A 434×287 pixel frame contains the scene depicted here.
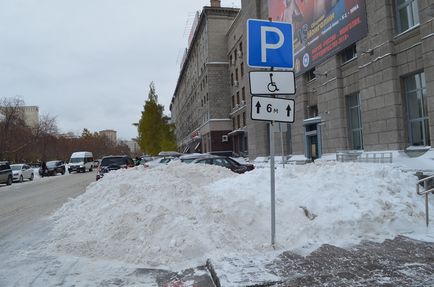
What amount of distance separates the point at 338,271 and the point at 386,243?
1.69m

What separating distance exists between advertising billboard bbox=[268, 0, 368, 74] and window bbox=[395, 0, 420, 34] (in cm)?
178

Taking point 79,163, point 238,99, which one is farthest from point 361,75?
point 79,163

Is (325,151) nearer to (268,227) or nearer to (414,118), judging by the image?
(414,118)

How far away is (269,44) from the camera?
686cm

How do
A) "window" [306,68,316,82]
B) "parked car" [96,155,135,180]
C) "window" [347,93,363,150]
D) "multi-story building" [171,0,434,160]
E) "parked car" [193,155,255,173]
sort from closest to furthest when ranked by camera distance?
"multi-story building" [171,0,434,160] → "parked car" [193,155,255,173] → "window" [347,93,363,150] → "window" [306,68,316,82] → "parked car" [96,155,135,180]

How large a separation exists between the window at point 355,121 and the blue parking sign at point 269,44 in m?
14.8

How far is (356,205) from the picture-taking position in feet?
25.3

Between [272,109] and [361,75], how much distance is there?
46.4 feet

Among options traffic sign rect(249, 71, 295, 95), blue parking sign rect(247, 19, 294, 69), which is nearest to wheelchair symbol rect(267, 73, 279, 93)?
traffic sign rect(249, 71, 295, 95)

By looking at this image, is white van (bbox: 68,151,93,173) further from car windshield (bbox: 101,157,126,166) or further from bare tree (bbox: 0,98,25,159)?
car windshield (bbox: 101,157,126,166)

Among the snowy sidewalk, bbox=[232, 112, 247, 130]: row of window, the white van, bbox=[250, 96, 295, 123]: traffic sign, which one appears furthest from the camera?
the white van

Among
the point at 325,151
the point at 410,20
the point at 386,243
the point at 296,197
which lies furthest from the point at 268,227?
the point at 325,151

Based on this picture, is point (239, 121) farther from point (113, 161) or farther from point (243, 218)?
point (243, 218)

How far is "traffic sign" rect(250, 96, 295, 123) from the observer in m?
6.58
